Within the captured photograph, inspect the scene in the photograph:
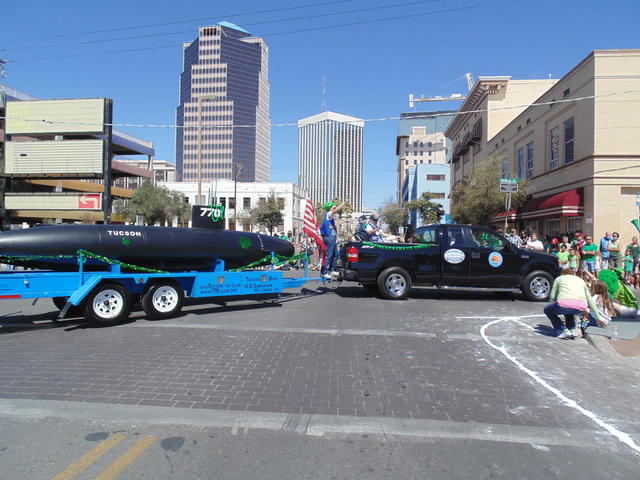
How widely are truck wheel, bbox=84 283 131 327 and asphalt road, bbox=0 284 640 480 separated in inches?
12.3

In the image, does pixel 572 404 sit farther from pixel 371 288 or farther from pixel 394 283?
pixel 371 288

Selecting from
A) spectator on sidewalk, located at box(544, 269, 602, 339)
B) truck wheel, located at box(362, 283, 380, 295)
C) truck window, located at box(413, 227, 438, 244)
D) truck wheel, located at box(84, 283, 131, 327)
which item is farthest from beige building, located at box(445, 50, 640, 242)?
truck wheel, located at box(84, 283, 131, 327)

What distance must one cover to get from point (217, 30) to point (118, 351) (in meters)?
177

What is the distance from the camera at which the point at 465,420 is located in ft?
12.7

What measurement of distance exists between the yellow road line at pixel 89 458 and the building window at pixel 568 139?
26.8 m

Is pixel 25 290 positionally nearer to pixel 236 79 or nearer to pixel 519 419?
pixel 519 419

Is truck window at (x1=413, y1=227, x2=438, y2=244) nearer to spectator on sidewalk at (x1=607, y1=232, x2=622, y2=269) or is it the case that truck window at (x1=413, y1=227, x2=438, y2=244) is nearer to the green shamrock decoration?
the green shamrock decoration

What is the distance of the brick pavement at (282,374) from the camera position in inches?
164

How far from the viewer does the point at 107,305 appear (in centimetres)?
745

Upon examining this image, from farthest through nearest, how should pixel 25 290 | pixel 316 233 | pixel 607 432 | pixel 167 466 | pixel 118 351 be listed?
pixel 316 233
pixel 25 290
pixel 118 351
pixel 607 432
pixel 167 466

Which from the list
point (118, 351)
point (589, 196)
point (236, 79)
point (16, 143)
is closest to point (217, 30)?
point (236, 79)

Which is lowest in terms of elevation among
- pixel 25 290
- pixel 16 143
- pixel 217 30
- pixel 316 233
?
pixel 25 290

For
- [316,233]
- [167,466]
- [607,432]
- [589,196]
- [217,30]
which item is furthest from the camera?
[217,30]

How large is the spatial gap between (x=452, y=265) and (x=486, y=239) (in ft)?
3.72
